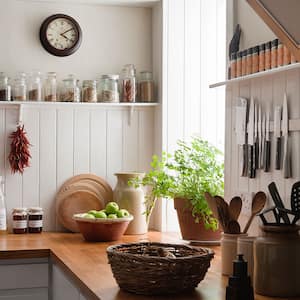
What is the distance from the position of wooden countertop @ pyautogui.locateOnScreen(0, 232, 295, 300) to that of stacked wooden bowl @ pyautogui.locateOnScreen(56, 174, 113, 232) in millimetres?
109

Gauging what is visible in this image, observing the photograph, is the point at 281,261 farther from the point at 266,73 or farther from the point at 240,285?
the point at 266,73

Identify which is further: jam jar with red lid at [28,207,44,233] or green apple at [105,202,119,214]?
jam jar with red lid at [28,207,44,233]

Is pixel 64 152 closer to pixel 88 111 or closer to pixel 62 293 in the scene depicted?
pixel 88 111

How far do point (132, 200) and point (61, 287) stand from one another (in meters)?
0.85

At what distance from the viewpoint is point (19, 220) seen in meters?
3.50

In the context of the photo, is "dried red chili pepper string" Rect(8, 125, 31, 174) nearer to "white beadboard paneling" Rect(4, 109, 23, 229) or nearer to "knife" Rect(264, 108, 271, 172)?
"white beadboard paneling" Rect(4, 109, 23, 229)

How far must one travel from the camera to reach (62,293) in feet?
9.10

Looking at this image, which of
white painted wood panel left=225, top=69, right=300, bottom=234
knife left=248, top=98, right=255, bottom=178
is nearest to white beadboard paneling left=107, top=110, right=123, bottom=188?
→ white painted wood panel left=225, top=69, right=300, bottom=234

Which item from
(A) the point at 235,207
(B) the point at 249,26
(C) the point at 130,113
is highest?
(B) the point at 249,26

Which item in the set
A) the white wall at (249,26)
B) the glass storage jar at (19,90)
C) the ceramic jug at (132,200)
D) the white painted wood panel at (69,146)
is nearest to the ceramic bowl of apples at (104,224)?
the ceramic jug at (132,200)

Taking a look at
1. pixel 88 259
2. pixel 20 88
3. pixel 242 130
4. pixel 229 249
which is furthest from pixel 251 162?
pixel 20 88

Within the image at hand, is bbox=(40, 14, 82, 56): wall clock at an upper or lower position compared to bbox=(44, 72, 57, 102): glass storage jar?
upper

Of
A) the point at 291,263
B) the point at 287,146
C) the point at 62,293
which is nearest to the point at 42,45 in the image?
the point at 62,293

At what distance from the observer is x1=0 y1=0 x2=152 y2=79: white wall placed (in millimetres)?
3609
